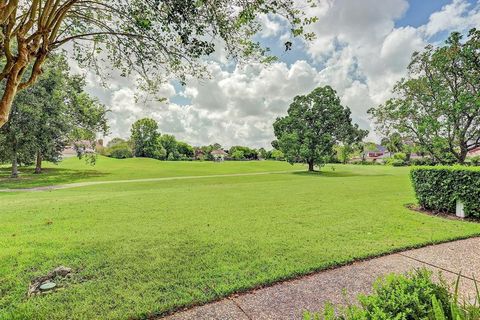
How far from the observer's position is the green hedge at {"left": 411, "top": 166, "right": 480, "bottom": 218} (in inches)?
299

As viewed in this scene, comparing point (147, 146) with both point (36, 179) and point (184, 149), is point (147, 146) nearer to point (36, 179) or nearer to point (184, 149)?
point (184, 149)

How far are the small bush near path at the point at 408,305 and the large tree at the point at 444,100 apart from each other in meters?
15.4

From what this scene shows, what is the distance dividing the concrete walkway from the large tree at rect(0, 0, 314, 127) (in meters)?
3.71

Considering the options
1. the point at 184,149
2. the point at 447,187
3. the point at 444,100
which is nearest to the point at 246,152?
the point at 184,149

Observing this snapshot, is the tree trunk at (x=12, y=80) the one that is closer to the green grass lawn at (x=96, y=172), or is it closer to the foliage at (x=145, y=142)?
the green grass lawn at (x=96, y=172)

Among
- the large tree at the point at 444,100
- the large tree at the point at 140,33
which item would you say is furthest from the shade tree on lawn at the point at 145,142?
the large tree at the point at 140,33

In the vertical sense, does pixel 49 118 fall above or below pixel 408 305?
above

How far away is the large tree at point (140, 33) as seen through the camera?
398 cm

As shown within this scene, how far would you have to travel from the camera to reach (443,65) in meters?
15.0

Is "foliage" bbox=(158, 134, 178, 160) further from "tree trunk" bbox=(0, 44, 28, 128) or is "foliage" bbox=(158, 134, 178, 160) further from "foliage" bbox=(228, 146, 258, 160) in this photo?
"tree trunk" bbox=(0, 44, 28, 128)

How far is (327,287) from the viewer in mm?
3566

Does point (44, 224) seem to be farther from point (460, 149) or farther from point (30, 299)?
point (460, 149)

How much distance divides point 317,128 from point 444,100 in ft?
53.0

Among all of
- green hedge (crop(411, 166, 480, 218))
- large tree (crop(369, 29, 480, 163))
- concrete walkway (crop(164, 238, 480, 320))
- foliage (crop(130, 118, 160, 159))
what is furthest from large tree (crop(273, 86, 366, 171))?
foliage (crop(130, 118, 160, 159))
